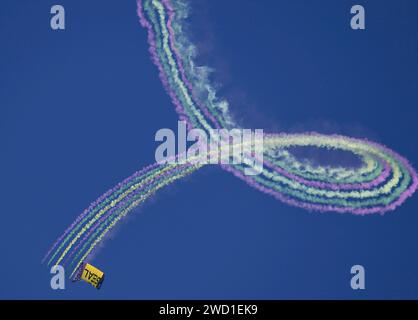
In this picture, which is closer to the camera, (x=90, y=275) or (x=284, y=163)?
(x=284, y=163)

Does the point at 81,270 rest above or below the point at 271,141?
below

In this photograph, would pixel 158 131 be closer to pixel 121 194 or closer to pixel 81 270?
pixel 121 194

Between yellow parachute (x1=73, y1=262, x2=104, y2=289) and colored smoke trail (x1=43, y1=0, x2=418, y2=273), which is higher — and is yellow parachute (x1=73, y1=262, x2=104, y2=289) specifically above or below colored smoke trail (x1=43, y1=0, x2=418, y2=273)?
below

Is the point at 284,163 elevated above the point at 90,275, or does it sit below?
above

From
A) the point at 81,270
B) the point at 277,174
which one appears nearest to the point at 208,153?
the point at 277,174

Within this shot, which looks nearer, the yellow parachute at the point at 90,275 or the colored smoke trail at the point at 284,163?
the colored smoke trail at the point at 284,163

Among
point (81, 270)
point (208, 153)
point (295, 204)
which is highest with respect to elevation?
point (208, 153)

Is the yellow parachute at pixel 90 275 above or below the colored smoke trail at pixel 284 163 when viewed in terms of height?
below

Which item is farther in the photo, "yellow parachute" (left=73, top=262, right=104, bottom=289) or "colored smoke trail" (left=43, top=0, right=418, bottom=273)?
"yellow parachute" (left=73, top=262, right=104, bottom=289)
